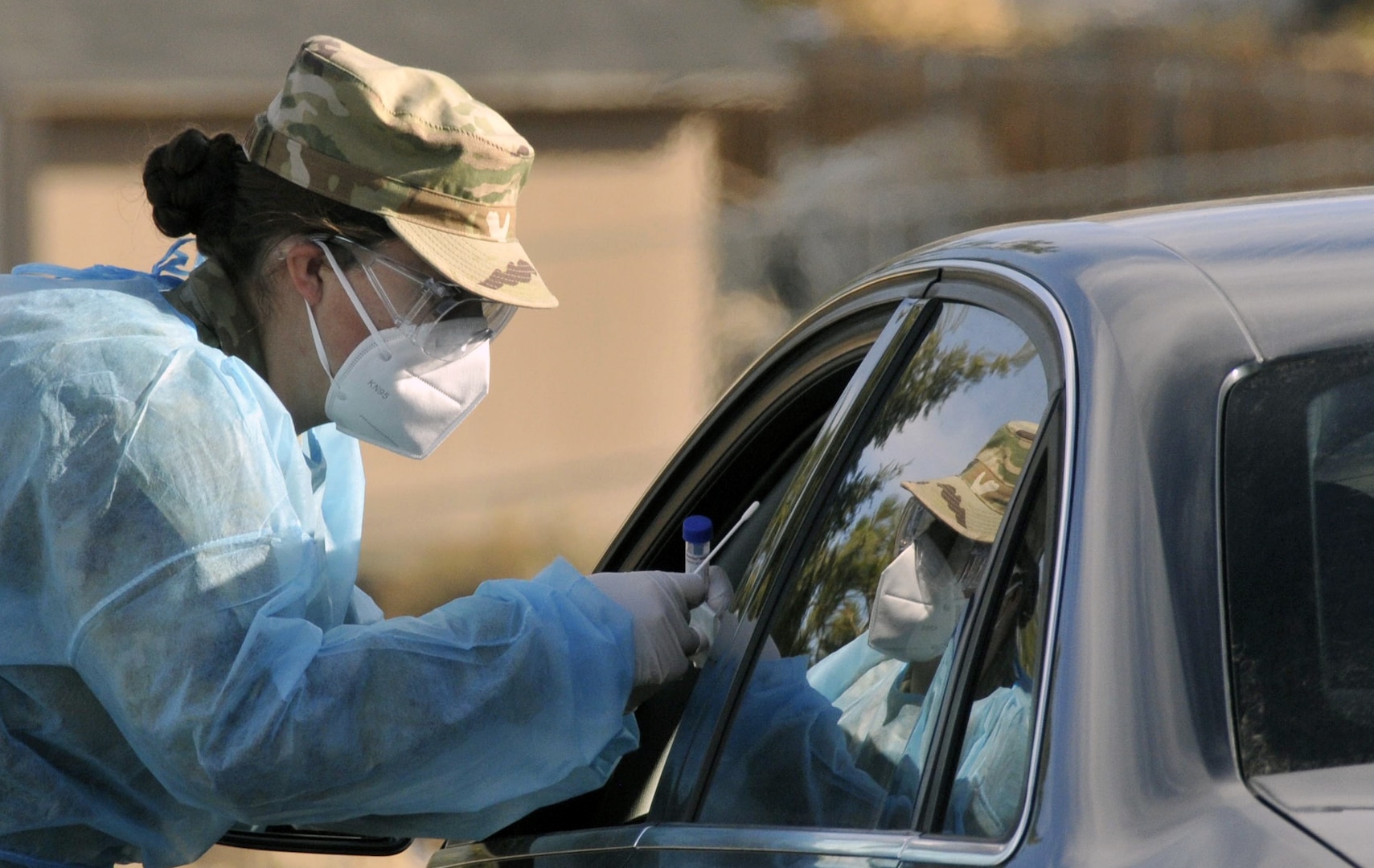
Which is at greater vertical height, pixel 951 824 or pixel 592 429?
pixel 951 824

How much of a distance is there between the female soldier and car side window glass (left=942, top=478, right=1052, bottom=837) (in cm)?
79

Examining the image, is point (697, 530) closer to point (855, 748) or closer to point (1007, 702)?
point (855, 748)

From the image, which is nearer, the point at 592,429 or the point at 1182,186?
the point at 592,429

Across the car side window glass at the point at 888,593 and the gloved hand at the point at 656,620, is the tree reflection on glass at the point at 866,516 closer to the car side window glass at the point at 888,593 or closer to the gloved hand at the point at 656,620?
the car side window glass at the point at 888,593

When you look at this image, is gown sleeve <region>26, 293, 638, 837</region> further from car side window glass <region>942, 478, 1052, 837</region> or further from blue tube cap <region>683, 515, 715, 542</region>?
car side window glass <region>942, 478, 1052, 837</region>

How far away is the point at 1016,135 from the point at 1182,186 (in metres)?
1.54

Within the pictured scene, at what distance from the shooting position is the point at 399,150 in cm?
245

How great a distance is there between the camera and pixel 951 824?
1452 millimetres

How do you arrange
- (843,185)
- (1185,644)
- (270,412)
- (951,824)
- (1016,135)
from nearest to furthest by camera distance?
(1185,644)
(951,824)
(270,412)
(843,185)
(1016,135)

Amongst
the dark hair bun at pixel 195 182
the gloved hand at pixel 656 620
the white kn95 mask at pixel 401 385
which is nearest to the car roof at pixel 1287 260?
the gloved hand at pixel 656 620

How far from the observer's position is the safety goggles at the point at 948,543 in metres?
1.61

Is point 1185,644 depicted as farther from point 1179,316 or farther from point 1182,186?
point 1182,186

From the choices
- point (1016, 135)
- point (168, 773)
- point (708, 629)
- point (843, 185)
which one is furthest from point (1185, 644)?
point (1016, 135)

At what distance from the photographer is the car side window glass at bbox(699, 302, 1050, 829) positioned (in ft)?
5.34
